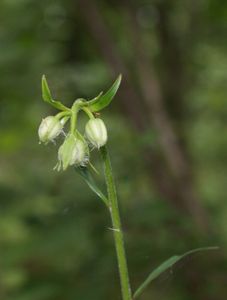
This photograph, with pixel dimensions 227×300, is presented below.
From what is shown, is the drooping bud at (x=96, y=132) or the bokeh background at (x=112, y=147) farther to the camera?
the bokeh background at (x=112, y=147)

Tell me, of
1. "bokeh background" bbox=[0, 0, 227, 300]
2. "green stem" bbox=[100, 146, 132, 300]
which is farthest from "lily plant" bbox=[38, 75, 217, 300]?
"bokeh background" bbox=[0, 0, 227, 300]

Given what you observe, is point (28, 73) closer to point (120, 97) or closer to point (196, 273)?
point (120, 97)

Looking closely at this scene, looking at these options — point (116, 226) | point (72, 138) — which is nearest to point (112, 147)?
point (72, 138)

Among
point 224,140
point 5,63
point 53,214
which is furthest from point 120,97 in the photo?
point 224,140

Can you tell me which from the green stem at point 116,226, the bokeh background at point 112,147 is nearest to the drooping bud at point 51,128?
the green stem at point 116,226

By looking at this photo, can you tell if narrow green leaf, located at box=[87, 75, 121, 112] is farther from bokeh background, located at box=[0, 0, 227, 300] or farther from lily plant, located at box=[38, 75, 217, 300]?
bokeh background, located at box=[0, 0, 227, 300]

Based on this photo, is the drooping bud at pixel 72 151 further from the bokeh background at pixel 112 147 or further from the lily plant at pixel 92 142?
the bokeh background at pixel 112 147
